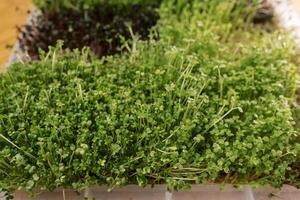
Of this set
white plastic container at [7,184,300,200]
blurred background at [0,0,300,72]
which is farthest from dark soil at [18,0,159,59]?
white plastic container at [7,184,300,200]

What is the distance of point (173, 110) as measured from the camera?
1.62 meters

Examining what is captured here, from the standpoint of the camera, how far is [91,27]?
245cm

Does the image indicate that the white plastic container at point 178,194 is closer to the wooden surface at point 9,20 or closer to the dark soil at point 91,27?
the dark soil at point 91,27

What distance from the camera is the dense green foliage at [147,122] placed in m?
1.47

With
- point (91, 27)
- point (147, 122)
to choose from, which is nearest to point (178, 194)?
point (147, 122)

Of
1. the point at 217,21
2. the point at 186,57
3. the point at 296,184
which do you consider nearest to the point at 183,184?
the point at 296,184

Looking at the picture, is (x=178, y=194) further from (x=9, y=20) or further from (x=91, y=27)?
(x=9, y=20)

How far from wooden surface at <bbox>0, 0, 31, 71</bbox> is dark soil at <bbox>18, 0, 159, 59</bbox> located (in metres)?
0.10

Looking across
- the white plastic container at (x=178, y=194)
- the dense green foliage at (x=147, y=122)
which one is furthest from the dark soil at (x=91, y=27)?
the white plastic container at (x=178, y=194)

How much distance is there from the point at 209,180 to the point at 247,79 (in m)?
0.43

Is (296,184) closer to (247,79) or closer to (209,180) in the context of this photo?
(209,180)

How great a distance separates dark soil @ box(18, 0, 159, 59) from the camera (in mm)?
2326

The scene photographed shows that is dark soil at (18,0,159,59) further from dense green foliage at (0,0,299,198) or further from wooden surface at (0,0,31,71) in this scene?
dense green foliage at (0,0,299,198)

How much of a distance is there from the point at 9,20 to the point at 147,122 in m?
1.64
